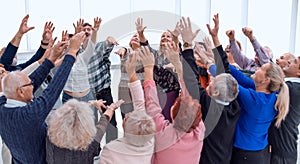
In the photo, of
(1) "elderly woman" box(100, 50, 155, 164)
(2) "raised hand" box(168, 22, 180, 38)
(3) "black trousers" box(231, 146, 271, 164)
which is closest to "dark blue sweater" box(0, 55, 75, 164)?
(1) "elderly woman" box(100, 50, 155, 164)

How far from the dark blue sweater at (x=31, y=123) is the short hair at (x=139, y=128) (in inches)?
16.1

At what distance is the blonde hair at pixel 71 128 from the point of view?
5.10 feet

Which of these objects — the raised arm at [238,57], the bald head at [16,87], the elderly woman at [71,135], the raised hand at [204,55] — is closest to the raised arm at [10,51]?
the bald head at [16,87]

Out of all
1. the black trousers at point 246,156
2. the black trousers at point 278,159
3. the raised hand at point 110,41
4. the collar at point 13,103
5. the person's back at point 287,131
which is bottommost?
the black trousers at point 278,159

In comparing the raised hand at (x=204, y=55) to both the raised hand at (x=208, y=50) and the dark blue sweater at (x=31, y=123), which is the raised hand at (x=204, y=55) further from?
the dark blue sweater at (x=31, y=123)

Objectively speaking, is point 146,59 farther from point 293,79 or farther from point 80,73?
point 293,79

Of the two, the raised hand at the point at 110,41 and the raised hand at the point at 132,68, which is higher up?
the raised hand at the point at 110,41

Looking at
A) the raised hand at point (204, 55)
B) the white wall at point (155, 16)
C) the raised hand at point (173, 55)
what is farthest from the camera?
the white wall at point (155, 16)

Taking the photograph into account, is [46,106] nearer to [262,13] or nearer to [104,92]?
[104,92]

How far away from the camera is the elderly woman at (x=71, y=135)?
1.56m

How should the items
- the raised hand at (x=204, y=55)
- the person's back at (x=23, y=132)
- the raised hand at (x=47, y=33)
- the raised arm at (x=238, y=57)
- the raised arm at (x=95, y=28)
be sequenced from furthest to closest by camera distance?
the raised arm at (x=238, y=57) < the raised arm at (x=95, y=28) < the raised hand at (x=47, y=33) < the raised hand at (x=204, y=55) < the person's back at (x=23, y=132)

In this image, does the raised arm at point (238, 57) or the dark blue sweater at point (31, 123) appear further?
the raised arm at point (238, 57)

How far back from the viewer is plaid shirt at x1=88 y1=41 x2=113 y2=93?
2.79m

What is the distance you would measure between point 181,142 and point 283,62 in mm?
1254
